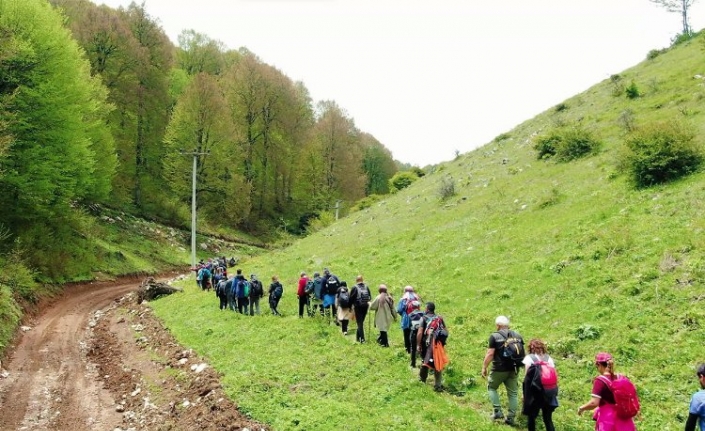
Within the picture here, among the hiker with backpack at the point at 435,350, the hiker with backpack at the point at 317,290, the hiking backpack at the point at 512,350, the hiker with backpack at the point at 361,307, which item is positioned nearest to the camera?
the hiking backpack at the point at 512,350

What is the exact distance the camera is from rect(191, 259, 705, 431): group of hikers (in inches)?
266

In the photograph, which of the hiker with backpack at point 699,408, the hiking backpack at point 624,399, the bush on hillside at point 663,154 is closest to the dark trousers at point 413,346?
the hiking backpack at point 624,399

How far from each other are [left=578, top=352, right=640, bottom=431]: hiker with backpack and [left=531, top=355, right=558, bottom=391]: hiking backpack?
102 cm

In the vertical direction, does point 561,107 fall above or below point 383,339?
above

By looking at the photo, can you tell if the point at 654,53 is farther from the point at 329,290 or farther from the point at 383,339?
the point at 383,339

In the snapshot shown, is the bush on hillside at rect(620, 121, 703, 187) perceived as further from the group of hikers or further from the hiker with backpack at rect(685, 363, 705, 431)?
the hiker with backpack at rect(685, 363, 705, 431)

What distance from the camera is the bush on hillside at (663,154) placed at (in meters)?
17.8

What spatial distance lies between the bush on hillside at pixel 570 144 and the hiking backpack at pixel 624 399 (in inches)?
867

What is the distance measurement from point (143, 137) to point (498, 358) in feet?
175

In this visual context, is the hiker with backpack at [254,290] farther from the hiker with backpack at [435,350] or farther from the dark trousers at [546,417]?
the dark trousers at [546,417]

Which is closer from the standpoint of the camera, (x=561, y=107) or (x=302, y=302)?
(x=302, y=302)

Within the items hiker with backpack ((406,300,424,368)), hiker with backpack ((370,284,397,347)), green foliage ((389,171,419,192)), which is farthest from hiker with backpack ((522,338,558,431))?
green foliage ((389,171,419,192))

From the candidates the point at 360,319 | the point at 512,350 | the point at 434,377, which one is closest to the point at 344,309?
the point at 360,319

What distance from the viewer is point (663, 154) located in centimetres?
1800
